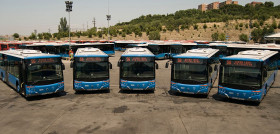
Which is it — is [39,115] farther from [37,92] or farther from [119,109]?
[119,109]

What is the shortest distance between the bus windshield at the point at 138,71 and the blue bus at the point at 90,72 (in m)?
1.37

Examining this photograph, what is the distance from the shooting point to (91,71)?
53.9ft

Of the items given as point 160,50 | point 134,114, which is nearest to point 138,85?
point 134,114

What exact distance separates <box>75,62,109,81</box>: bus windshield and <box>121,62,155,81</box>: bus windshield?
1361 mm

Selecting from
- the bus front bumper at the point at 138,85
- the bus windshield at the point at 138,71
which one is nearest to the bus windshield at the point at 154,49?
the bus windshield at the point at 138,71

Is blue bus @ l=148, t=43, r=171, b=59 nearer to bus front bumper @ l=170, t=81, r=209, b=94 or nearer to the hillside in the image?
bus front bumper @ l=170, t=81, r=209, b=94

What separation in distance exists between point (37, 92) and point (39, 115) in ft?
9.81

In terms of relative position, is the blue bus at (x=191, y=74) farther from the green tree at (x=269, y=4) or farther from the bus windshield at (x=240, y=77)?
the green tree at (x=269, y=4)

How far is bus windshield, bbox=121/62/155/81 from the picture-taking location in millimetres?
16625

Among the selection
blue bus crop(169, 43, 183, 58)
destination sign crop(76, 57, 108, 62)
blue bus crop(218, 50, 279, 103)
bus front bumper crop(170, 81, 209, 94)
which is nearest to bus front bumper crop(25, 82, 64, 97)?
destination sign crop(76, 57, 108, 62)

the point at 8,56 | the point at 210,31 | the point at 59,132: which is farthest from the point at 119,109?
the point at 210,31

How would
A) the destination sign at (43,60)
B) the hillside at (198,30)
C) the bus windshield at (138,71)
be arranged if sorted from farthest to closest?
1. the hillside at (198,30)
2. the bus windshield at (138,71)
3. the destination sign at (43,60)

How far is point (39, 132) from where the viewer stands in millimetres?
10102

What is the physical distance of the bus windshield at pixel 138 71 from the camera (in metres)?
16.6
